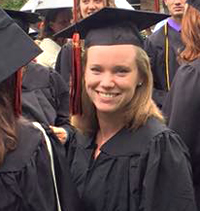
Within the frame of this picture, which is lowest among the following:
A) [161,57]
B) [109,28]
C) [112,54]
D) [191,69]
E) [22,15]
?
[161,57]

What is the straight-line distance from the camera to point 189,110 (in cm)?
295

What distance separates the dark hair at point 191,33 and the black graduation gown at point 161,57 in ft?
3.33

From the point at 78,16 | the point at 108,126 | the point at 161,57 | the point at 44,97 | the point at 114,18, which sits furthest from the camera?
the point at 78,16

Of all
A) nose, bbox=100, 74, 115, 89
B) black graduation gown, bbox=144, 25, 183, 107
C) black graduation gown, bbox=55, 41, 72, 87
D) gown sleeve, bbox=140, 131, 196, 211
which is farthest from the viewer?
black graduation gown, bbox=55, 41, 72, 87

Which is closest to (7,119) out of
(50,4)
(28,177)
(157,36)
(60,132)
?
(28,177)

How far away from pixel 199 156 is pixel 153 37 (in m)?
1.70

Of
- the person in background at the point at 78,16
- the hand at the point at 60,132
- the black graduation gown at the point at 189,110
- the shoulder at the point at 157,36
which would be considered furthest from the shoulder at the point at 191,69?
the person in background at the point at 78,16

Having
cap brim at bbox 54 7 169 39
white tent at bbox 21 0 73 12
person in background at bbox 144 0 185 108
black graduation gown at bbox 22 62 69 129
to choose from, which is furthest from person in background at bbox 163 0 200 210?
white tent at bbox 21 0 73 12

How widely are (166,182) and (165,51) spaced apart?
2058mm

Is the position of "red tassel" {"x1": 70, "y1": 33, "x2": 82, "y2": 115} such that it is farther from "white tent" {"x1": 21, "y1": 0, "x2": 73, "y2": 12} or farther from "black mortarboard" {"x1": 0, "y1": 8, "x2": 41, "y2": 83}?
"white tent" {"x1": 21, "y1": 0, "x2": 73, "y2": 12}

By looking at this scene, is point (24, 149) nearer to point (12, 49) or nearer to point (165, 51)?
point (12, 49)

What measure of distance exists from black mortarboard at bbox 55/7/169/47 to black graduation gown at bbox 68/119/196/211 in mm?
488

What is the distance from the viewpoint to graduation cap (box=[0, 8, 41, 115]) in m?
2.06

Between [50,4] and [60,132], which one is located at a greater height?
[50,4]
